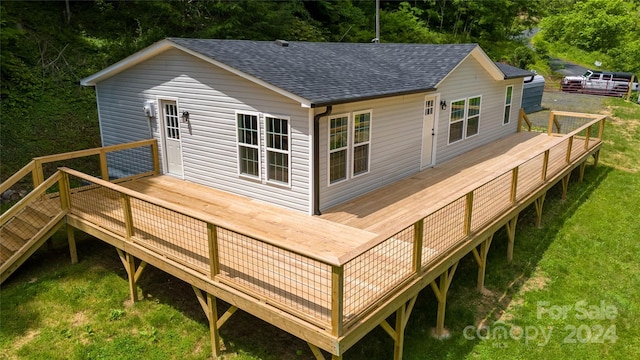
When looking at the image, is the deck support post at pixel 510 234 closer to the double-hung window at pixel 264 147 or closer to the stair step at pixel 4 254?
the double-hung window at pixel 264 147

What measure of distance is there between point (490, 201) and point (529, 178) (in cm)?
239

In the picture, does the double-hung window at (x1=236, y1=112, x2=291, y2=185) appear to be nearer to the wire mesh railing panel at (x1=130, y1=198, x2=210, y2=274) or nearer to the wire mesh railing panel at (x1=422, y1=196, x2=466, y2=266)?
the wire mesh railing panel at (x1=130, y1=198, x2=210, y2=274)

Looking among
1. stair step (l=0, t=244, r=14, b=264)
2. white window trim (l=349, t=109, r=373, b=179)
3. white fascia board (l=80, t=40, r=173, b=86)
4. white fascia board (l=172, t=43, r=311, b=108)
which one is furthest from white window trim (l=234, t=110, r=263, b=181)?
stair step (l=0, t=244, r=14, b=264)

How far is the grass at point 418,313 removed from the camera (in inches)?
250

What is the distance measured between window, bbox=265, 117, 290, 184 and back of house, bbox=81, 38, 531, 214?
20 mm

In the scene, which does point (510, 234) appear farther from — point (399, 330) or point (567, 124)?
point (567, 124)

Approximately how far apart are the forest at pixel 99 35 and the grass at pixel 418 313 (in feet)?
22.1

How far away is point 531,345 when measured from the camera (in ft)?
21.7

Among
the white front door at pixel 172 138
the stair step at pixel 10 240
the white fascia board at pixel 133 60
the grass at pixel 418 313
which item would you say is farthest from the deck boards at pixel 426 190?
the stair step at pixel 10 240

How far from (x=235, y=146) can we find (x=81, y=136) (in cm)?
832

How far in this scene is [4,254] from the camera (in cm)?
759

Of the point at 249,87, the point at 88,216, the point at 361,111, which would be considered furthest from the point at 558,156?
the point at 88,216

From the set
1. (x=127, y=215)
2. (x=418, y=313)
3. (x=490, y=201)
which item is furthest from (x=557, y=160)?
(x=127, y=215)

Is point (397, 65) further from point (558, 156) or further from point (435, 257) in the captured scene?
point (435, 257)
